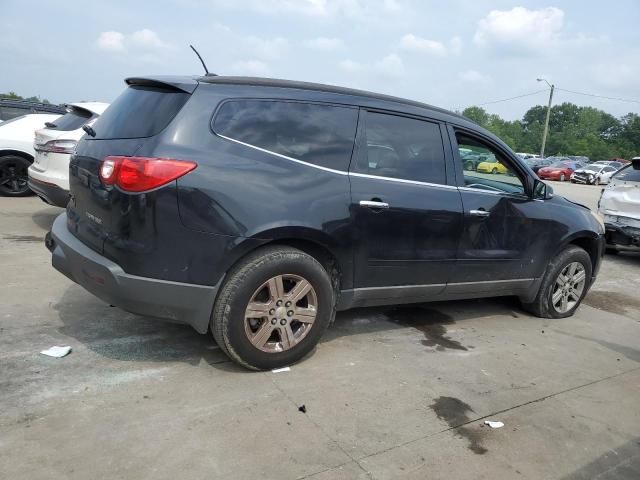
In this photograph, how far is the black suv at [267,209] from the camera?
9.84 feet

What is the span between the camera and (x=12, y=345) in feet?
11.5

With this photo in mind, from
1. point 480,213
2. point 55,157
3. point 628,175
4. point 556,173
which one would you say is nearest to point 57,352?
point 480,213

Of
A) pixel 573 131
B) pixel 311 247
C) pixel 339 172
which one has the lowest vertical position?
pixel 311 247

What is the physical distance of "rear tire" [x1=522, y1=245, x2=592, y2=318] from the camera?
496cm

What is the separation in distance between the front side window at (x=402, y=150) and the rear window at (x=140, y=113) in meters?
1.26

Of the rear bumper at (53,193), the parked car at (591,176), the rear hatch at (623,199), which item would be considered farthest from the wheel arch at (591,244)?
the parked car at (591,176)

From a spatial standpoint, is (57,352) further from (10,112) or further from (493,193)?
(10,112)

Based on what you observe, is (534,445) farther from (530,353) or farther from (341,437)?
(530,353)

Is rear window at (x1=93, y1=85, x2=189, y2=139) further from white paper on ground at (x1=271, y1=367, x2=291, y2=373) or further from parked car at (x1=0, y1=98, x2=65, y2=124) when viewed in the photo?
parked car at (x1=0, y1=98, x2=65, y2=124)

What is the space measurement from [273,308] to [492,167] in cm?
246

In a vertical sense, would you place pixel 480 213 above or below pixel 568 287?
above

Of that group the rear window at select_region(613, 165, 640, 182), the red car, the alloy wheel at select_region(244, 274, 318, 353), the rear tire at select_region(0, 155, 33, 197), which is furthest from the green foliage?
the alloy wheel at select_region(244, 274, 318, 353)

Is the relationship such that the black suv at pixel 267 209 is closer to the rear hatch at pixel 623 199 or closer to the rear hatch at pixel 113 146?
the rear hatch at pixel 113 146

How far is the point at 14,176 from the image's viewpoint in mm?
8734
